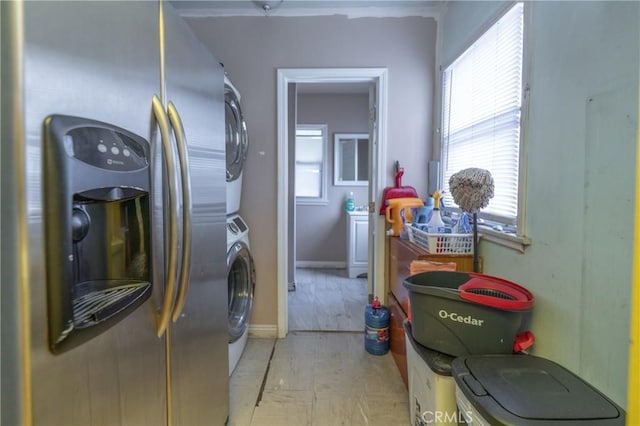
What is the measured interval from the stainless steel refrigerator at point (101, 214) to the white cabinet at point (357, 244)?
10.4ft

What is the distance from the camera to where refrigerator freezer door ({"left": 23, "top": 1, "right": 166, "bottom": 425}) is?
1.78ft

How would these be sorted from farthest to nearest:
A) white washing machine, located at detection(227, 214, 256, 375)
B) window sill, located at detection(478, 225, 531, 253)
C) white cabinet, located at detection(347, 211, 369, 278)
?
A: white cabinet, located at detection(347, 211, 369, 278), white washing machine, located at detection(227, 214, 256, 375), window sill, located at detection(478, 225, 531, 253)

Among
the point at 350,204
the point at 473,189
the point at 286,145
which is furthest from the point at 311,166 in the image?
the point at 473,189

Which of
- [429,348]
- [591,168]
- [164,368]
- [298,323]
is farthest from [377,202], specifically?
[164,368]

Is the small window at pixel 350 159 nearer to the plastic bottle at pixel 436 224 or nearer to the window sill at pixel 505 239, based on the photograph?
the plastic bottle at pixel 436 224

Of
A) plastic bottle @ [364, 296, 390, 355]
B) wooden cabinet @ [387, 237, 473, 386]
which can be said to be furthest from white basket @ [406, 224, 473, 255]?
plastic bottle @ [364, 296, 390, 355]

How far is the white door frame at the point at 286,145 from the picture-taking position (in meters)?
2.43

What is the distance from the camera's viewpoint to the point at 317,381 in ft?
6.37

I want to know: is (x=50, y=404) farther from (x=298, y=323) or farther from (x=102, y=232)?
(x=298, y=323)

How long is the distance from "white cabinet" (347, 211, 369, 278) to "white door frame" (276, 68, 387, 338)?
1700 mm

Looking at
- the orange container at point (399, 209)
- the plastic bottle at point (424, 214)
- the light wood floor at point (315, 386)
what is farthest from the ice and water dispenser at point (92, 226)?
the orange container at point (399, 209)

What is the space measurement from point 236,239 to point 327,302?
1628 millimetres

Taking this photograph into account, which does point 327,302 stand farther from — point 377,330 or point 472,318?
point 472,318

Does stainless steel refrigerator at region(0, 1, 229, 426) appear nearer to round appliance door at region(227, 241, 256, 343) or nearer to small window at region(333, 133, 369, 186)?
round appliance door at region(227, 241, 256, 343)
